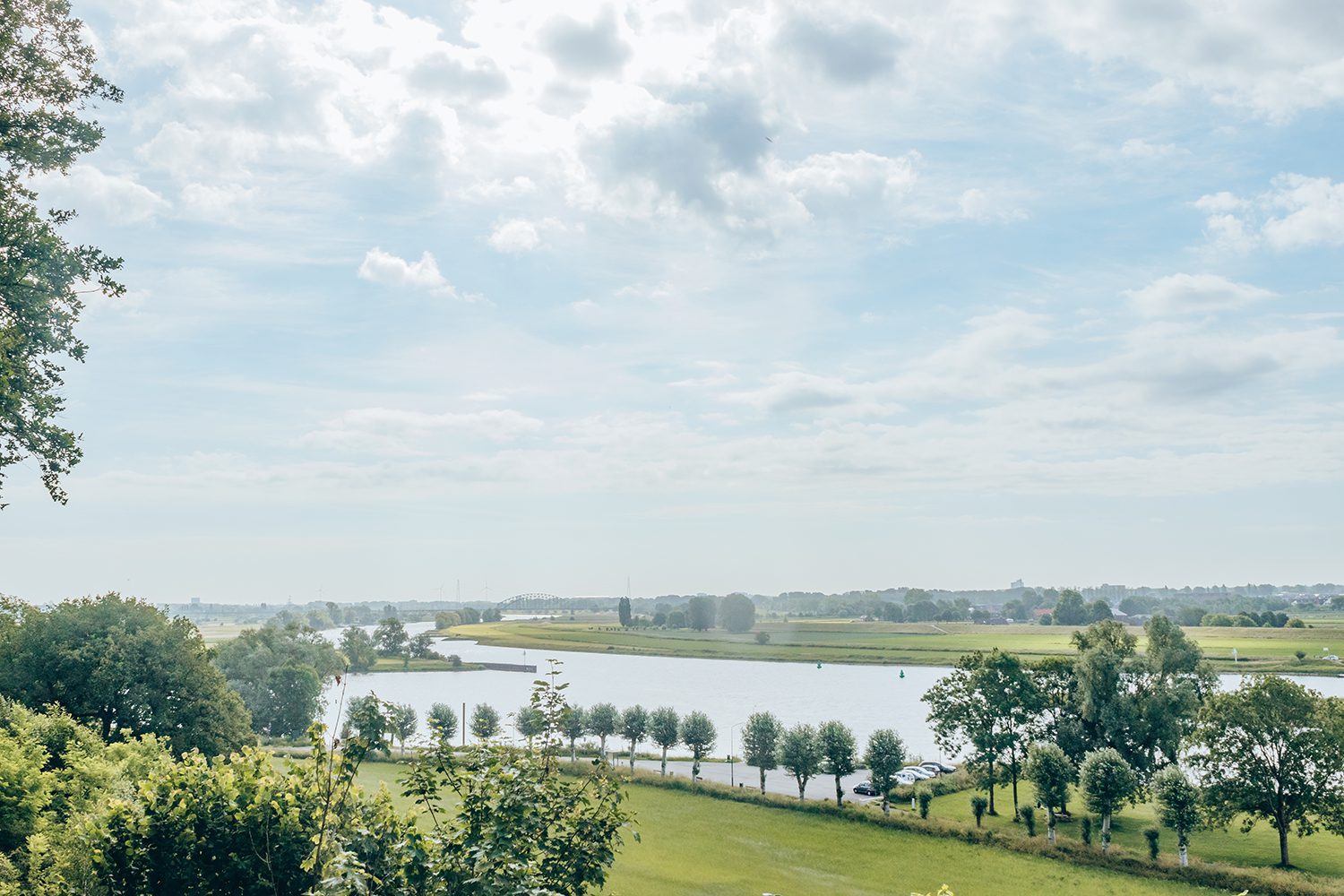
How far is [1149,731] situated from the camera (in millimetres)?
53656

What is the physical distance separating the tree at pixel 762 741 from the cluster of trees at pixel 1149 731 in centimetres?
1092

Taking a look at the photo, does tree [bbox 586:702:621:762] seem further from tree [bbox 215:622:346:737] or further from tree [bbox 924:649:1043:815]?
tree [bbox 924:649:1043:815]

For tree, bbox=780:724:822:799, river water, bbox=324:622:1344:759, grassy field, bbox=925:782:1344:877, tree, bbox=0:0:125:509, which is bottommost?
river water, bbox=324:622:1344:759

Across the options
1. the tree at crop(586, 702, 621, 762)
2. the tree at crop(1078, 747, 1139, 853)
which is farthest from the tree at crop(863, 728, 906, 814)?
the tree at crop(586, 702, 621, 762)

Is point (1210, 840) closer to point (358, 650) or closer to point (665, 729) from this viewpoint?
point (665, 729)

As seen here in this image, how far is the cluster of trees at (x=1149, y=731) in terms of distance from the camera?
145ft

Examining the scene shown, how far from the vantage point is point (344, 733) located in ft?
38.8

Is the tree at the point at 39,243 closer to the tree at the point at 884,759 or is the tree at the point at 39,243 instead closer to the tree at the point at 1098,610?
the tree at the point at 884,759

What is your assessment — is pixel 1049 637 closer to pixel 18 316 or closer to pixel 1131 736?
pixel 1131 736

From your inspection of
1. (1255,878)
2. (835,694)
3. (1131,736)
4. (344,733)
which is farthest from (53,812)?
(835,694)

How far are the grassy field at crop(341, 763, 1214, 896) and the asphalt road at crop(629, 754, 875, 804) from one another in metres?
8.59

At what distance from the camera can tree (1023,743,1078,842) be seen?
48.3m

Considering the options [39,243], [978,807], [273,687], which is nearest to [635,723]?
[978,807]

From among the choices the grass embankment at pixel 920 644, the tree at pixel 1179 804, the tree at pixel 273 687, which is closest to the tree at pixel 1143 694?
the tree at pixel 1179 804
